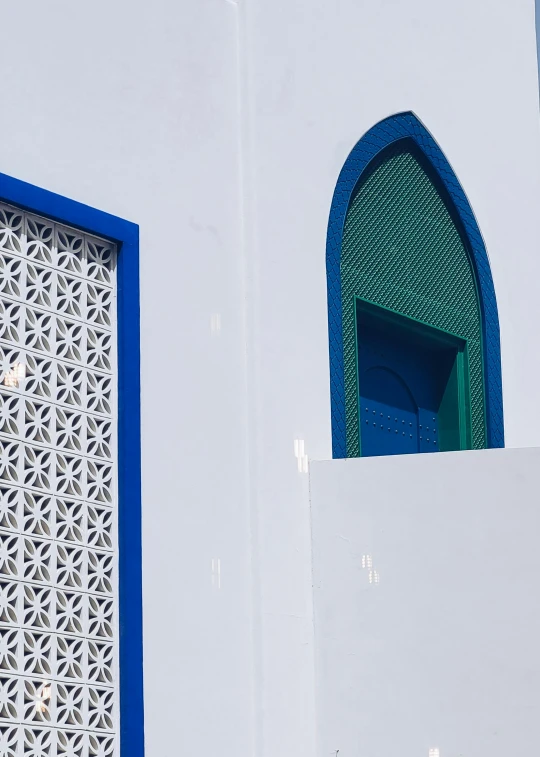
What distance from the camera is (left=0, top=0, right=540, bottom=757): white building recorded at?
4.48 m

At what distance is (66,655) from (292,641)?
38.1 inches

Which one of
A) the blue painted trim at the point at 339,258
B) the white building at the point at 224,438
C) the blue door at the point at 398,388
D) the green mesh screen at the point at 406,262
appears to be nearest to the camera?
Answer: the white building at the point at 224,438

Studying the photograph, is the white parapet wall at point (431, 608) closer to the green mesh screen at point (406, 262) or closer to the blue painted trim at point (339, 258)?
the blue painted trim at point (339, 258)

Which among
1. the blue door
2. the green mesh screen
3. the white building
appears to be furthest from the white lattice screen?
the blue door

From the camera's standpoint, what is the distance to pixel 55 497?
14.6ft

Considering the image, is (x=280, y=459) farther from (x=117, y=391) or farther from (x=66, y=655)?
(x=66, y=655)

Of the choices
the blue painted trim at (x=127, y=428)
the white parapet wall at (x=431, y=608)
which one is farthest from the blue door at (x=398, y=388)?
the blue painted trim at (x=127, y=428)

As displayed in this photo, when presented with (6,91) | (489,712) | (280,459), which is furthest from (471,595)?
(6,91)

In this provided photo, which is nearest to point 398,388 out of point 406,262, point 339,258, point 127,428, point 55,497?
point 406,262

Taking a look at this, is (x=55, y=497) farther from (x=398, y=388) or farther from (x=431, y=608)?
(x=398, y=388)

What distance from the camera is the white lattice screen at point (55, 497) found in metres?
4.28

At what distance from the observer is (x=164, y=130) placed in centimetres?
507

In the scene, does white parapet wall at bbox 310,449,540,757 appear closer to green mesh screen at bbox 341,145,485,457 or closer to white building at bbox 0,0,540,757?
white building at bbox 0,0,540,757

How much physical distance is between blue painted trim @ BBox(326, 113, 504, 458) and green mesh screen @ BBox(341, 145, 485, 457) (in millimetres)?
44
